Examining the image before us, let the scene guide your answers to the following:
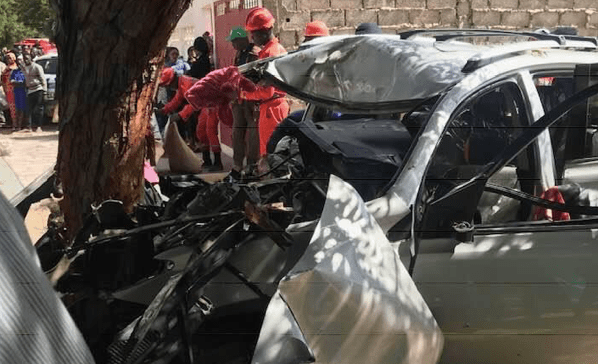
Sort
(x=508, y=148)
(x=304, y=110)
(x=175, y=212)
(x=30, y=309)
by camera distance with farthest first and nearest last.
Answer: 1. (x=304, y=110)
2. (x=175, y=212)
3. (x=508, y=148)
4. (x=30, y=309)

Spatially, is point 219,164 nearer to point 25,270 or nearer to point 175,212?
point 175,212

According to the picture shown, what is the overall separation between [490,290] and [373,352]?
56 centimetres

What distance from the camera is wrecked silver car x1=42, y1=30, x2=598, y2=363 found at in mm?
1862

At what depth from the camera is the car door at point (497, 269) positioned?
2.17 meters

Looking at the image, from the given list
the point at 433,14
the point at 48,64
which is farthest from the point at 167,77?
the point at 48,64

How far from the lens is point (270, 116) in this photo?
3771 millimetres

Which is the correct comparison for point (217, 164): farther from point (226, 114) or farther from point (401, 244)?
point (401, 244)

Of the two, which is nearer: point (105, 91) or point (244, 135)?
point (105, 91)

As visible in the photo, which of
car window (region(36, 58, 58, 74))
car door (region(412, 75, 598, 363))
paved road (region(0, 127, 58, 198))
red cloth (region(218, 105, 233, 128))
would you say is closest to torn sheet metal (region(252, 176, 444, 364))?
car door (region(412, 75, 598, 363))

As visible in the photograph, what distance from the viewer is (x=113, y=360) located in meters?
1.90

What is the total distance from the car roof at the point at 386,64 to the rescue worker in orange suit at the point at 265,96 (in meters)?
0.20

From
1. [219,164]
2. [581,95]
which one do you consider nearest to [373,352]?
[581,95]

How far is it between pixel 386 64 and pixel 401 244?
1047 millimetres

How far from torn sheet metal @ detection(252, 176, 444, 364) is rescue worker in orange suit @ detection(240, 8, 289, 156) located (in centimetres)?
158
